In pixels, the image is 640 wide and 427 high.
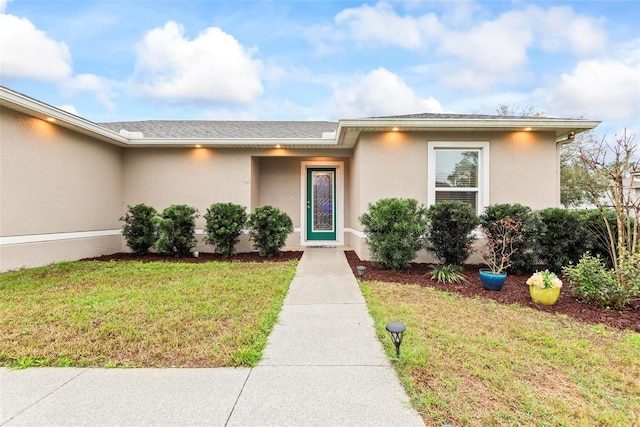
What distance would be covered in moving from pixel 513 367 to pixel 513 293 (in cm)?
276

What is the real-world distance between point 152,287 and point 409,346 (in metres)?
4.12

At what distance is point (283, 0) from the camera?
348 inches

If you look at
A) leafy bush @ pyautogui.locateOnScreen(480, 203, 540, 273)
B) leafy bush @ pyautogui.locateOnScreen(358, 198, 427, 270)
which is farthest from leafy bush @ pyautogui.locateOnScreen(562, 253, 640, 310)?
leafy bush @ pyautogui.locateOnScreen(358, 198, 427, 270)

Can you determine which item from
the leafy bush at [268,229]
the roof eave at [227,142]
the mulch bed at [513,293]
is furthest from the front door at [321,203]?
the mulch bed at [513,293]

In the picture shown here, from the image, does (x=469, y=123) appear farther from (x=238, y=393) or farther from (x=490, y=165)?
(x=238, y=393)

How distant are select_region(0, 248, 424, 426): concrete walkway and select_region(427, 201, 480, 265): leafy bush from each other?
3576 millimetres

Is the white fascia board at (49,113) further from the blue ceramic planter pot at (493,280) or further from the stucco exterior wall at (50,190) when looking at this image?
the blue ceramic planter pot at (493,280)

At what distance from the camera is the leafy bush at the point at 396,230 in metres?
5.68

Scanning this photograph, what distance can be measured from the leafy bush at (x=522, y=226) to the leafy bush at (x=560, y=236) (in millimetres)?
152

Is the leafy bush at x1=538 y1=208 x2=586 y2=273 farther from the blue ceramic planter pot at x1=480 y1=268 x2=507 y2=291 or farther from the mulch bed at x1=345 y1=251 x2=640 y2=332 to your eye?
the blue ceramic planter pot at x1=480 y1=268 x2=507 y2=291

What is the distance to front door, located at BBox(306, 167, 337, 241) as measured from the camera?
30.9ft

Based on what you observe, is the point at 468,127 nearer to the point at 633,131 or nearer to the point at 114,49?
the point at 633,131

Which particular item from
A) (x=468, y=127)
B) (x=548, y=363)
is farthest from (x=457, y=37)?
(x=548, y=363)

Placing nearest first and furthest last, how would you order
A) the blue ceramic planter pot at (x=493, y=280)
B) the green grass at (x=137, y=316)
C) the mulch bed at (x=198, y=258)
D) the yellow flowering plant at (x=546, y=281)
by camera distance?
the green grass at (x=137, y=316), the yellow flowering plant at (x=546, y=281), the blue ceramic planter pot at (x=493, y=280), the mulch bed at (x=198, y=258)
